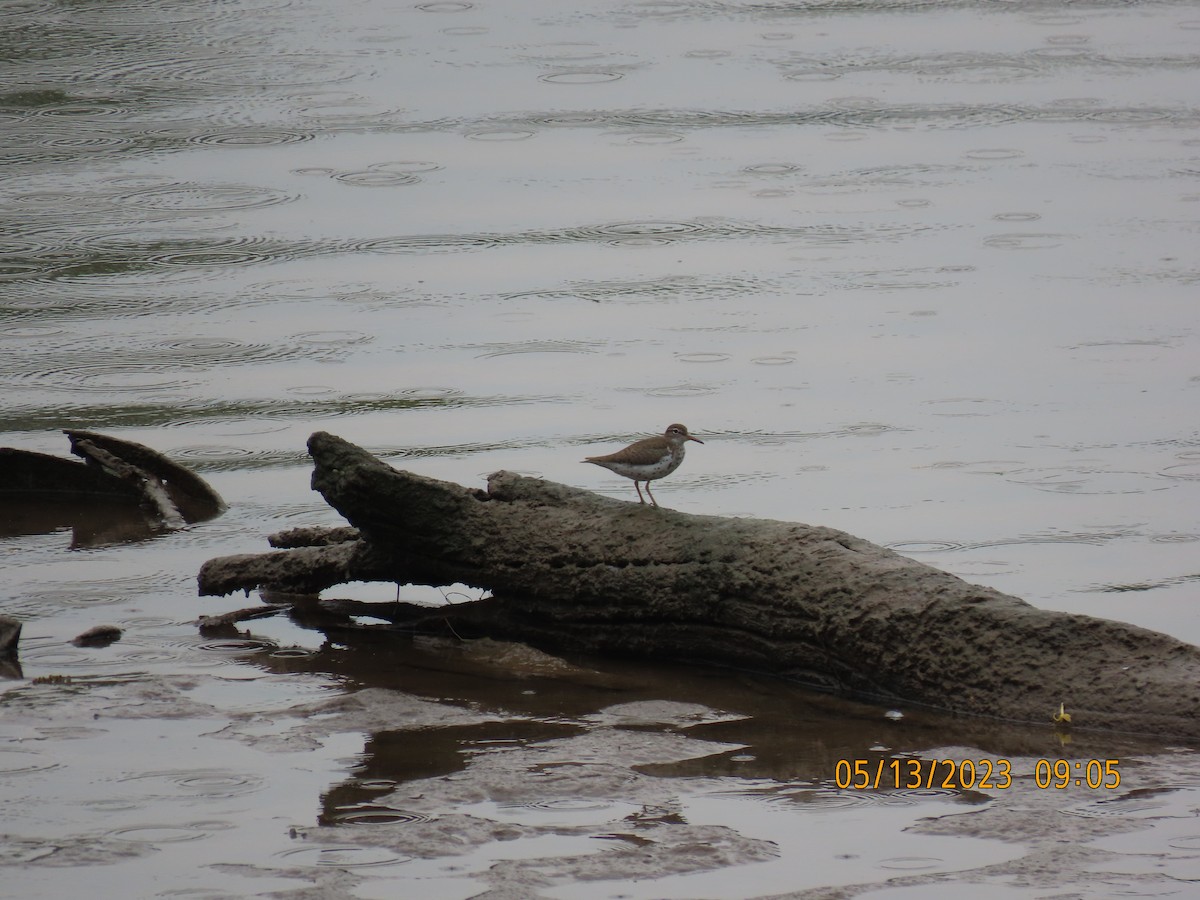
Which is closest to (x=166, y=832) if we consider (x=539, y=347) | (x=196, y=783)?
(x=196, y=783)

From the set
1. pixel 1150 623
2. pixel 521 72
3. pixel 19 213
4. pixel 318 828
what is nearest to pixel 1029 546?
pixel 1150 623

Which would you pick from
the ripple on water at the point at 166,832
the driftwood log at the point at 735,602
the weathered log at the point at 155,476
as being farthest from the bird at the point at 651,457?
the weathered log at the point at 155,476

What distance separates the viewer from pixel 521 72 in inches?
754

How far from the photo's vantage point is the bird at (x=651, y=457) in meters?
7.88

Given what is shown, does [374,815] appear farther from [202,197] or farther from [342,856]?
[202,197]

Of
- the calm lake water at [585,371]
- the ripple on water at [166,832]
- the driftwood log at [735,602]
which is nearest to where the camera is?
the ripple on water at [166,832]

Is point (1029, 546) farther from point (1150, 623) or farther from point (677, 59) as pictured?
point (677, 59)

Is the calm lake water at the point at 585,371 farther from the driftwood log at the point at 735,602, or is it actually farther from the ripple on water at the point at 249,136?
the driftwood log at the point at 735,602

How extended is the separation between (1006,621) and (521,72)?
1358 cm

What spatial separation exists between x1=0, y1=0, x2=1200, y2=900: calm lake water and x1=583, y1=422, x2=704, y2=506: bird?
94cm

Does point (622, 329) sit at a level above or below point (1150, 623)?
above
